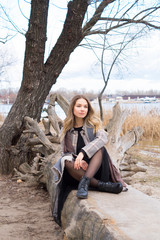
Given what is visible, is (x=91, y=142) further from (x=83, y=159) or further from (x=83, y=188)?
(x=83, y=188)

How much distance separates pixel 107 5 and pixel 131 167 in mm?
2946

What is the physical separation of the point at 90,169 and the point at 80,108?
62 cm

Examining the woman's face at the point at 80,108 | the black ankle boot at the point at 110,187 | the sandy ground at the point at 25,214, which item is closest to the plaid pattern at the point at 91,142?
the woman's face at the point at 80,108

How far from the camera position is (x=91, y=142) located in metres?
2.67

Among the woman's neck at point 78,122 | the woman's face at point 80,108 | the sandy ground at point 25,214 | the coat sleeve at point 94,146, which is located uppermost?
the woman's face at point 80,108

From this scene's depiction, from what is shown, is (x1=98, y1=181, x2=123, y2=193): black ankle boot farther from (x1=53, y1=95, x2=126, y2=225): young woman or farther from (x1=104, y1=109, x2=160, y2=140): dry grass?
(x1=104, y1=109, x2=160, y2=140): dry grass

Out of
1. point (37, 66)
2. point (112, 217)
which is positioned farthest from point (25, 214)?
point (37, 66)

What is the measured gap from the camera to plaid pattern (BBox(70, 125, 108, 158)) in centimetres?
262

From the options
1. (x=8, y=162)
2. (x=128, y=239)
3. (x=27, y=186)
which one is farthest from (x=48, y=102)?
(x=128, y=239)

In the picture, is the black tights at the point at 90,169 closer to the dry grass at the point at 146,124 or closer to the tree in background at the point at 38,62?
the tree in background at the point at 38,62

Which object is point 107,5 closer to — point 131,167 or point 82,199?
point 131,167

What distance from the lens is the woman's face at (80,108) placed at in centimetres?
283

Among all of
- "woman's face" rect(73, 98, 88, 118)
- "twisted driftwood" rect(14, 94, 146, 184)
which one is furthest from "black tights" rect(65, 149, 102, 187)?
"twisted driftwood" rect(14, 94, 146, 184)

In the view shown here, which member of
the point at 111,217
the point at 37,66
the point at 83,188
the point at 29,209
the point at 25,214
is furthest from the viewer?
the point at 37,66
